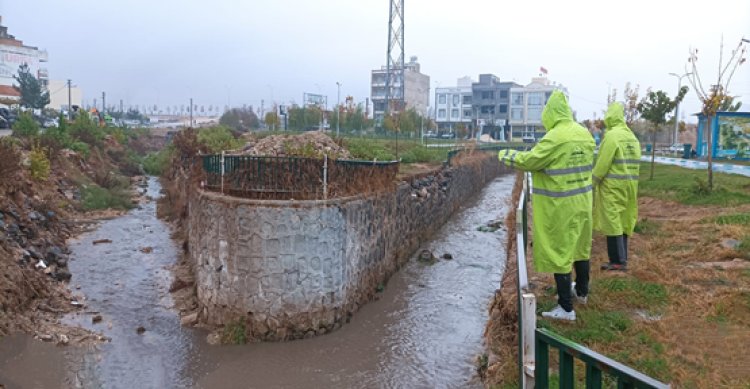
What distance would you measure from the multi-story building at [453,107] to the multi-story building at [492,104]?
1.63 m

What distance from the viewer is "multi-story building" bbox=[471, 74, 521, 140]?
79.4 metres

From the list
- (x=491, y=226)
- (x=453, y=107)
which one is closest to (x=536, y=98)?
(x=453, y=107)

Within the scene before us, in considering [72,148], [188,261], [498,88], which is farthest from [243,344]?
[498,88]

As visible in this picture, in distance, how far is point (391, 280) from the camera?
11461 mm

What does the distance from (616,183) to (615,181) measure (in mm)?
24

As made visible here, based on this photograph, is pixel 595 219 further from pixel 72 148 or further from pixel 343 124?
pixel 343 124

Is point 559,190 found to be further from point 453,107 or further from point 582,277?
point 453,107

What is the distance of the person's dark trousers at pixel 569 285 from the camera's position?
5.04 m

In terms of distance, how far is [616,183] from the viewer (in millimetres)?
6297

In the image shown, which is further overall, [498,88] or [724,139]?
[498,88]

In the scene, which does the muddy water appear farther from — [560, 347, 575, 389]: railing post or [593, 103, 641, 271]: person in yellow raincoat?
[560, 347, 575, 389]: railing post

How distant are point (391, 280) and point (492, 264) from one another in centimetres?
263

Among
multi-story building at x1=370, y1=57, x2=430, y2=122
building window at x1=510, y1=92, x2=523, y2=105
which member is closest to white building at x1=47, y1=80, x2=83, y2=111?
multi-story building at x1=370, y1=57, x2=430, y2=122

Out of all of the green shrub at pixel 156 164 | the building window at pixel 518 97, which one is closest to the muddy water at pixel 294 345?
the green shrub at pixel 156 164
